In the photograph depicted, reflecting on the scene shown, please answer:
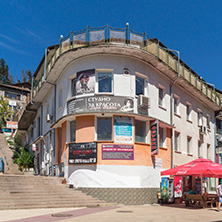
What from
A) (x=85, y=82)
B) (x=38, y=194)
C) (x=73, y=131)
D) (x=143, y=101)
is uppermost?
(x=85, y=82)

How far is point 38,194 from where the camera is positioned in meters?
15.3

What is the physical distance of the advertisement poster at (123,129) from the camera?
17141 mm

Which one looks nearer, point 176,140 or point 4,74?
point 176,140

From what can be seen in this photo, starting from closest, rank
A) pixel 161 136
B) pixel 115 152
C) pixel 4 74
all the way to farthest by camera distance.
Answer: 1. pixel 115 152
2. pixel 161 136
3. pixel 4 74

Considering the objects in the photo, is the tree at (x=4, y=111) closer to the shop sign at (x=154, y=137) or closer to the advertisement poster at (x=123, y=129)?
the shop sign at (x=154, y=137)

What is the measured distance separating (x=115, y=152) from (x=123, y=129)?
51.8 inches

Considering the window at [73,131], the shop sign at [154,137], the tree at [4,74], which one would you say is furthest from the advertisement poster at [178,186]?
the tree at [4,74]

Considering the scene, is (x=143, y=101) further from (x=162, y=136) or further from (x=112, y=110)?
(x=162, y=136)

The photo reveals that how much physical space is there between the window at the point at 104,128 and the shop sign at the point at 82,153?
68cm

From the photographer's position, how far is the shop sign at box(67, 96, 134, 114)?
56.3 feet

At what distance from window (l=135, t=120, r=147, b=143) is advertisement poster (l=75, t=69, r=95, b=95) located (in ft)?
10.4

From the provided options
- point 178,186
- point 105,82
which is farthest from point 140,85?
point 178,186

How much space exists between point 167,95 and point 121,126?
5.62 m

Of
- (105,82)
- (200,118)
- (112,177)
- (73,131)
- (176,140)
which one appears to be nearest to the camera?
(112,177)
